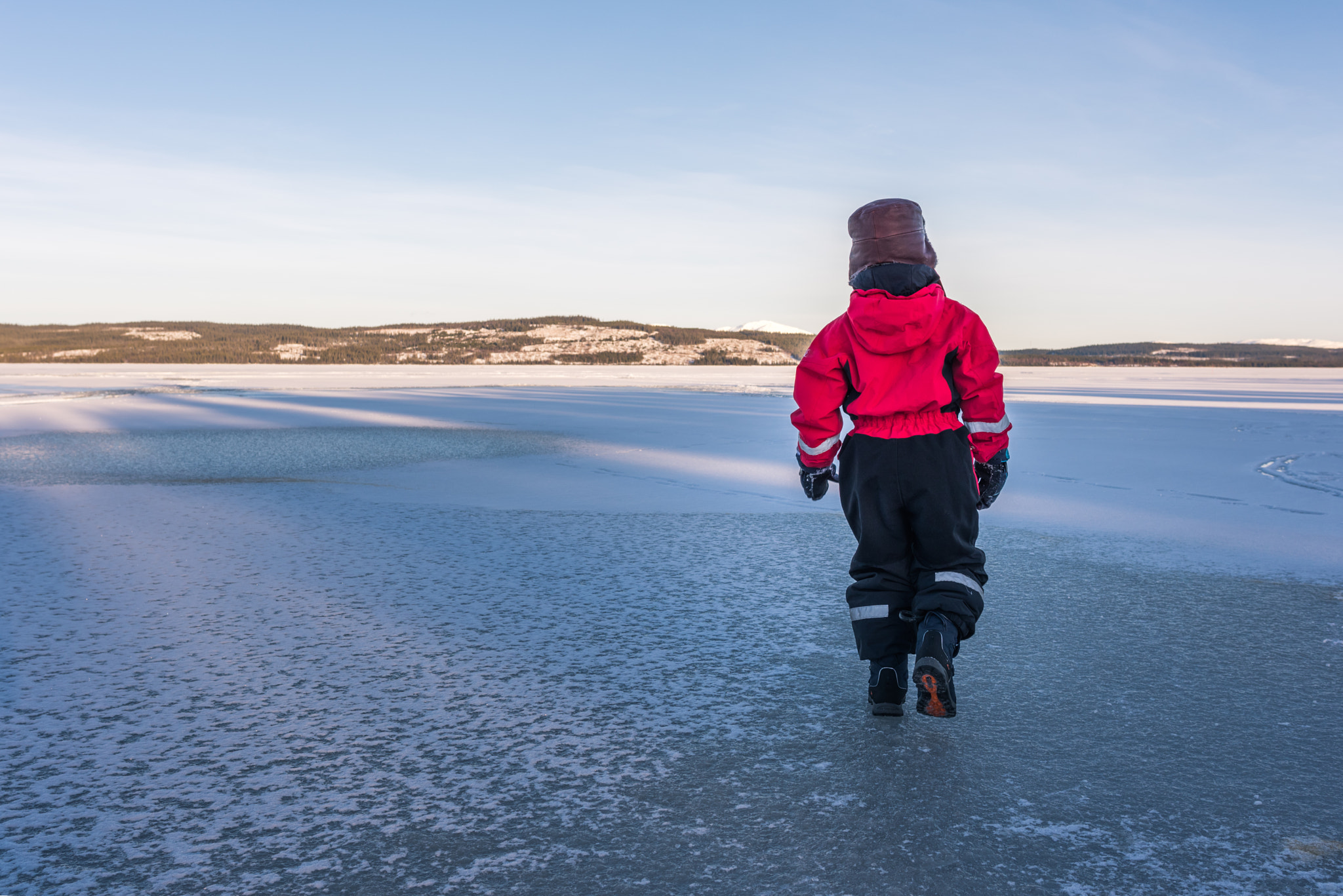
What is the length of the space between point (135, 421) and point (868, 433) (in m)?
14.0

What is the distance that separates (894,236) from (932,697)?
138 cm

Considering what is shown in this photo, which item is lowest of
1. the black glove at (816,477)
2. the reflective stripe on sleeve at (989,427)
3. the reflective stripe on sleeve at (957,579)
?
the reflective stripe on sleeve at (957,579)

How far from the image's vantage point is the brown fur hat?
3.12 metres

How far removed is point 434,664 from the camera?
139 inches

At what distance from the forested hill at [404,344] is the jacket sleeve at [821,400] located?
337 feet

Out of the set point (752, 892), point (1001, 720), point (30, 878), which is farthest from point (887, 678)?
point (30, 878)

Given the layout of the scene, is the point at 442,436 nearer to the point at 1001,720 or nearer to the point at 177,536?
the point at 177,536

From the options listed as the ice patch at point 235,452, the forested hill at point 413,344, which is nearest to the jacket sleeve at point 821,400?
the ice patch at point 235,452

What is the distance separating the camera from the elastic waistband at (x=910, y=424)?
3.05m

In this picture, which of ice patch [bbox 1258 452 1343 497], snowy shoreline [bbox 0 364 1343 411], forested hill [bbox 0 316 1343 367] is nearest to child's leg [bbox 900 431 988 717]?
ice patch [bbox 1258 452 1343 497]

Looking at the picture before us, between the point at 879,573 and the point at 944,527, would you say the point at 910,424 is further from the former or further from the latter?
the point at 879,573

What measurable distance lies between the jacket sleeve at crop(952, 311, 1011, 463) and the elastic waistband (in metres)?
0.06

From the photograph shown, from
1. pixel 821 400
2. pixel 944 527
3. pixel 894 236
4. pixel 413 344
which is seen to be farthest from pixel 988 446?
pixel 413 344

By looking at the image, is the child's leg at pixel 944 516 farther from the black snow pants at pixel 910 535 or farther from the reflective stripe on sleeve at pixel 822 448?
the reflective stripe on sleeve at pixel 822 448
